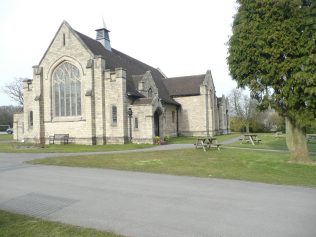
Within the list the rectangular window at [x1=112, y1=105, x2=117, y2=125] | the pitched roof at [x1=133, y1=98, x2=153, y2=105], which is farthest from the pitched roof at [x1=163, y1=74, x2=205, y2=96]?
the rectangular window at [x1=112, y1=105, x2=117, y2=125]

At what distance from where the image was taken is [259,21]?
13320mm

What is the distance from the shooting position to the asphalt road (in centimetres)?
543

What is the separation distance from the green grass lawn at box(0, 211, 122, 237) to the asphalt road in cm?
33

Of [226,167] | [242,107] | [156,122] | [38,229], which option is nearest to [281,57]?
[226,167]

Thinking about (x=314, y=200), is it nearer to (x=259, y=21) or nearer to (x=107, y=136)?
(x=259, y=21)

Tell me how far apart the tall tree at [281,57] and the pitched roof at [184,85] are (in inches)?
997

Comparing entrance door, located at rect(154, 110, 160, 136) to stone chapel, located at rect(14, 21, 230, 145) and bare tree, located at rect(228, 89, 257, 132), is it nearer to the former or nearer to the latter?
stone chapel, located at rect(14, 21, 230, 145)

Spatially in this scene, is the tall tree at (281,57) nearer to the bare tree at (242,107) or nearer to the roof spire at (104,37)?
the roof spire at (104,37)

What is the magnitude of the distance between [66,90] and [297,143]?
23040mm

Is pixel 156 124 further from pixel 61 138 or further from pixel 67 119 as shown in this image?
pixel 61 138

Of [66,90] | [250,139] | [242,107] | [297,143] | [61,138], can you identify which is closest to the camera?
[297,143]

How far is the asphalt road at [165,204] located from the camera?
543 centimetres

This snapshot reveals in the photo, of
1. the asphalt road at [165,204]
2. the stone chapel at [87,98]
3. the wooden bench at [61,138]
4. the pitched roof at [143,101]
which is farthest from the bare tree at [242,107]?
the asphalt road at [165,204]

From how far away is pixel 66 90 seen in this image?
3008 cm
